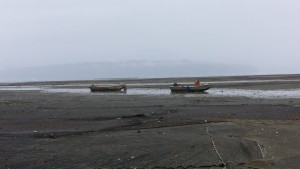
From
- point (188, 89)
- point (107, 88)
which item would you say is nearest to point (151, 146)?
point (188, 89)

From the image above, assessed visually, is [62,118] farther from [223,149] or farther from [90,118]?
[223,149]

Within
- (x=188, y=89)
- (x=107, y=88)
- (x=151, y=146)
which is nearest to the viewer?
(x=151, y=146)

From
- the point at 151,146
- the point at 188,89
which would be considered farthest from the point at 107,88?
the point at 151,146

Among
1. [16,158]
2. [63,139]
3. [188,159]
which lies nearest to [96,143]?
[63,139]

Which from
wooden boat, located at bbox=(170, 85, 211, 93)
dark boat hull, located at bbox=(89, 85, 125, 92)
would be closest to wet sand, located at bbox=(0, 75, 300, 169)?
wooden boat, located at bbox=(170, 85, 211, 93)

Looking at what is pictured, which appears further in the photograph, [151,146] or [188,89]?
[188,89]

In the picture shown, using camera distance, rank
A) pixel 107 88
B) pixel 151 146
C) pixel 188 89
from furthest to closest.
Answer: pixel 107 88 → pixel 188 89 → pixel 151 146

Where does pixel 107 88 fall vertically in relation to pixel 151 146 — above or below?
above

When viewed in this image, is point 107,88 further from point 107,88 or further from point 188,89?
point 188,89

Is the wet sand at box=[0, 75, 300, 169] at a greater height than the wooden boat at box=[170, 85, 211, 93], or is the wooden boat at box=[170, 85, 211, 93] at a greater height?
the wooden boat at box=[170, 85, 211, 93]

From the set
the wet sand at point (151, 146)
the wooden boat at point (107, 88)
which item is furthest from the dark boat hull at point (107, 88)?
the wet sand at point (151, 146)

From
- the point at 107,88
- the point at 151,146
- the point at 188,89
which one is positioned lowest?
the point at 151,146

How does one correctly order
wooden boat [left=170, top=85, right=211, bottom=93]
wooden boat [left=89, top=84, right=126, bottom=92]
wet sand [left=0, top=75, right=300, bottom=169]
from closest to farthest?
wet sand [left=0, top=75, right=300, bottom=169] < wooden boat [left=170, top=85, right=211, bottom=93] < wooden boat [left=89, top=84, right=126, bottom=92]

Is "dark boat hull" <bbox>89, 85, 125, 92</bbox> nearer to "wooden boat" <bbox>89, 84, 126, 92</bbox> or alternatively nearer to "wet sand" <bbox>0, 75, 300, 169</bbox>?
"wooden boat" <bbox>89, 84, 126, 92</bbox>
